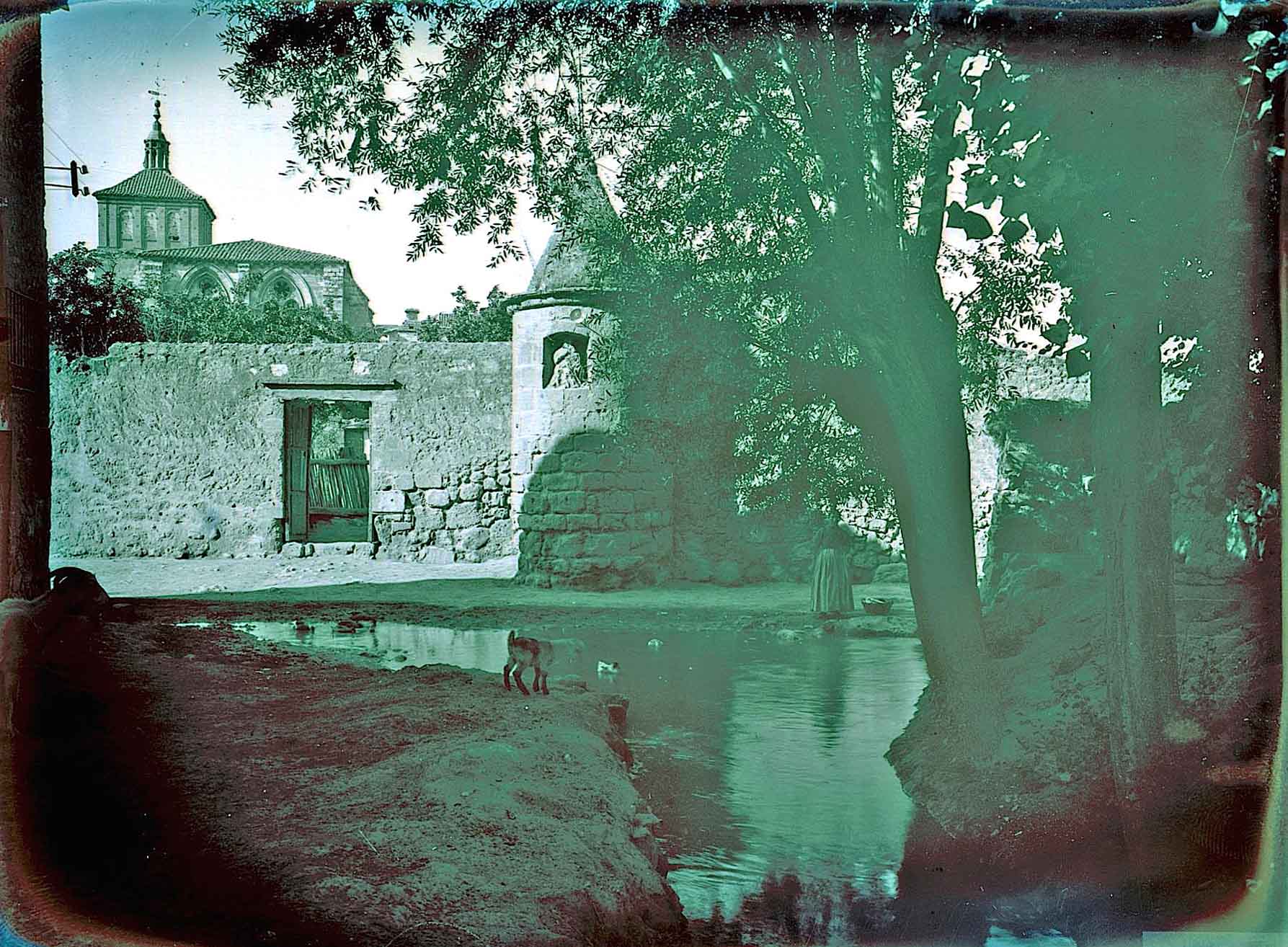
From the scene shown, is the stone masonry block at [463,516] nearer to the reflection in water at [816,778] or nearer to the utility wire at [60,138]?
the reflection in water at [816,778]

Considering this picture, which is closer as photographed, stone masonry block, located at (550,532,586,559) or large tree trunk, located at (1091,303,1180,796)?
large tree trunk, located at (1091,303,1180,796)

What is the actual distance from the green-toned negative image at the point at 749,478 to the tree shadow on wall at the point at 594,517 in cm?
277

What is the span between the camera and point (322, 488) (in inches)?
460

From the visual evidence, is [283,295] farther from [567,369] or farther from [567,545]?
[567,369]

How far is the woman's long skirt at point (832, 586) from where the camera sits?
5.48 meters

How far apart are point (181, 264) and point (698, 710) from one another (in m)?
2.96

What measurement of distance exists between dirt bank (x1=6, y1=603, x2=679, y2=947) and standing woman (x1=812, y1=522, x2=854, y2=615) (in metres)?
1.88

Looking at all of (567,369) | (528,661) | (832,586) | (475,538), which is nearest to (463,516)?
(475,538)

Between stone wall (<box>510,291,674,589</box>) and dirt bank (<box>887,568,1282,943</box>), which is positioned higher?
stone wall (<box>510,291,674,589</box>)

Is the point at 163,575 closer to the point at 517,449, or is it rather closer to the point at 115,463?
the point at 115,463

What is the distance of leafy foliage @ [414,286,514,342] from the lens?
6305 mm

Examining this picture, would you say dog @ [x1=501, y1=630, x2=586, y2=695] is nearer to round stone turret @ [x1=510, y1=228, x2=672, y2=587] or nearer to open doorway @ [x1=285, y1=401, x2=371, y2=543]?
round stone turret @ [x1=510, y1=228, x2=672, y2=587]

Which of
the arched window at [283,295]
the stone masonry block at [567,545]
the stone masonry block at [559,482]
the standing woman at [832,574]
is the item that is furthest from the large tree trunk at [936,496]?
the stone masonry block at [559,482]

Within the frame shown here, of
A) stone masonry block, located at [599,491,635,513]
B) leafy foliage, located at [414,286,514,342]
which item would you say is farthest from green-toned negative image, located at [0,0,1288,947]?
stone masonry block, located at [599,491,635,513]
